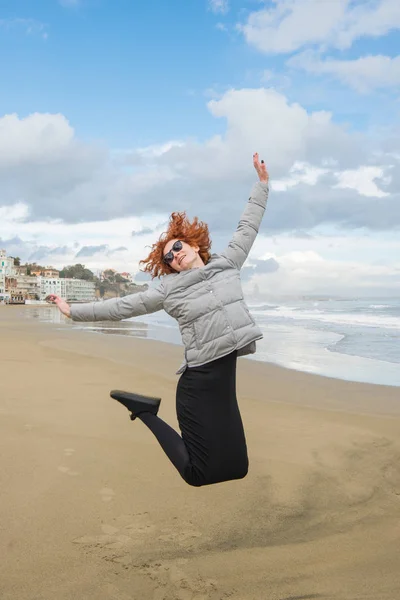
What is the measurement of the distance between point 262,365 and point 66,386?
524 centimetres

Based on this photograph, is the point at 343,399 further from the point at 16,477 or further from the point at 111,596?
the point at 111,596

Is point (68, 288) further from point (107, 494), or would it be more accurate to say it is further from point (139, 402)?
point (139, 402)

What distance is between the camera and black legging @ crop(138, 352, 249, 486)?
2.97m

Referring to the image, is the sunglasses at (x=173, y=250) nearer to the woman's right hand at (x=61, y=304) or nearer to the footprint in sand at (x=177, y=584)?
the woman's right hand at (x=61, y=304)

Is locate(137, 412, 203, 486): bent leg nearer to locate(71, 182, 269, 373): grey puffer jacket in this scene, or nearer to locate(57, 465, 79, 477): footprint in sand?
locate(71, 182, 269, 373): grey puffer jacket

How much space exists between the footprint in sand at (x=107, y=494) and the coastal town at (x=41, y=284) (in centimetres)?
10666

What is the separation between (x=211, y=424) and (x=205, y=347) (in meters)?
0.44

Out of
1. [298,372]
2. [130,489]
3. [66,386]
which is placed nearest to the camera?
[130,489]

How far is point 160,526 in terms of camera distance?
12.9 feet

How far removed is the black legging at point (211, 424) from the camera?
297 centimetres

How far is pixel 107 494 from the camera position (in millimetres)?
4379

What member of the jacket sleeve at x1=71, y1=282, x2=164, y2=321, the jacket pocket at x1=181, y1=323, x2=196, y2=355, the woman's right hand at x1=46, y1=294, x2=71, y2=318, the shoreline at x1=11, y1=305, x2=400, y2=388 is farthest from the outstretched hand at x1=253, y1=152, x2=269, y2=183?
the shoreline at x1=11, y1=305, x2=400, y2=388

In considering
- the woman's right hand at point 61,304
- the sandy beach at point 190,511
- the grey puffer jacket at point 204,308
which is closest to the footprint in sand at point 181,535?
the sandy beach at point 190,511

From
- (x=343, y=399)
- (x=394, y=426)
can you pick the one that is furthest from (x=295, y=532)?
(x=343, y=399)
